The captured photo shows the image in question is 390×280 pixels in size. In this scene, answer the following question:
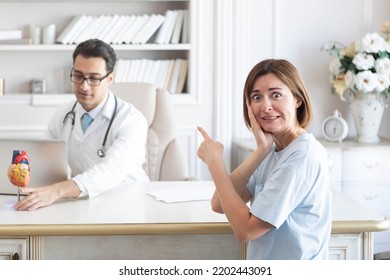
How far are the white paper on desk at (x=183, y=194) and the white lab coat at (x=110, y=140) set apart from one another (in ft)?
0.60

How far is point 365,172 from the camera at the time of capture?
4.11 m

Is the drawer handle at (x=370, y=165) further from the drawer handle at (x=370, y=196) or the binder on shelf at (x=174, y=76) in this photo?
the binder on shelf at (x=174, y=76)

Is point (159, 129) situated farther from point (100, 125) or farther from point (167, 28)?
point (167, 28)

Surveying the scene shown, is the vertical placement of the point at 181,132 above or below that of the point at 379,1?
below

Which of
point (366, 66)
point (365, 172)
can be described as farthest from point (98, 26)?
point (365, 172)

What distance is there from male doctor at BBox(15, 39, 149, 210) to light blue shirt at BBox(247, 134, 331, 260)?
3.08 feet

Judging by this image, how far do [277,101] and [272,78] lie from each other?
0.06 meters

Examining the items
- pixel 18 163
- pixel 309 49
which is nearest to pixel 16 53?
pixel 309 49

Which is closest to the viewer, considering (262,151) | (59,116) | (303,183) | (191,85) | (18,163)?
(303,183)

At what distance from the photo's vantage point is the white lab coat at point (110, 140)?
2.86 m

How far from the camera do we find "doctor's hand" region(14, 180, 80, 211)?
2480 mm

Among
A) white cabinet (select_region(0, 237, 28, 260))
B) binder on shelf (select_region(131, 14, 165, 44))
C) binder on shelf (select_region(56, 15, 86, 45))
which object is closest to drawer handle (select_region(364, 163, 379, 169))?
binder on shelf (select_region(131, 14, 165, 44))

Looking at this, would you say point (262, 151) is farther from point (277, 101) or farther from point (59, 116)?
point (59, 116)

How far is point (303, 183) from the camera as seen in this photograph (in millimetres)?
1935
